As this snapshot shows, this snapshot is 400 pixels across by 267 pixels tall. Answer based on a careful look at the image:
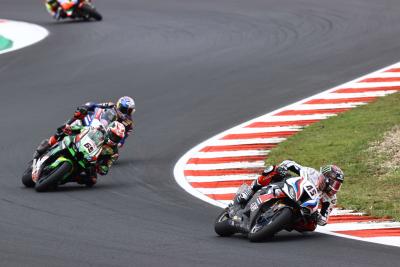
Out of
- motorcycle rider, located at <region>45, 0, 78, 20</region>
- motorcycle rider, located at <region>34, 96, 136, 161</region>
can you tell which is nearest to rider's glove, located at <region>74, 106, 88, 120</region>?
motorcycle rider, located at <region>34, 96, 136, 161</region>

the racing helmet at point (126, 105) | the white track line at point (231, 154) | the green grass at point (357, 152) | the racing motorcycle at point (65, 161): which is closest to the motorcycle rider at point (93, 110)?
the racing helmet at point (126, 105)

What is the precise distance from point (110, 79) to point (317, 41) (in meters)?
6.62

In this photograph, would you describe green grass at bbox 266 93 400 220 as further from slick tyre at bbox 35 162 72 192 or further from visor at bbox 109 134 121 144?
slick tyre at bbox 35 162 72 192

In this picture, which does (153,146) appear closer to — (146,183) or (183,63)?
(146,183)

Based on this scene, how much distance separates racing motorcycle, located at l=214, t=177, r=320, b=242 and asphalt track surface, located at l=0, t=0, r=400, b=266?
0.66 feet

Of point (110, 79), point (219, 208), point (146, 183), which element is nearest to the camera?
point (219, 208)

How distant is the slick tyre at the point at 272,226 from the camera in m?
13.1

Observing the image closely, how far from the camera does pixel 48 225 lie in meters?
14.2

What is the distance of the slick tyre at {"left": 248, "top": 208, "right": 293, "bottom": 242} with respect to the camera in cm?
1309

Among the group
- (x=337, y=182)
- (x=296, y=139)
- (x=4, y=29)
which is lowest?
(x=4, y=29)

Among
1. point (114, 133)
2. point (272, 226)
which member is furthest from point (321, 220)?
point (114, 133)

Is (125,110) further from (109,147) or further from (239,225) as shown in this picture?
(239,225)

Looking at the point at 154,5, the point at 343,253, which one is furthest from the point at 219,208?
the point at 154,5

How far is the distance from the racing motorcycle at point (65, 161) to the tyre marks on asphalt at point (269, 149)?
1.59 meters
